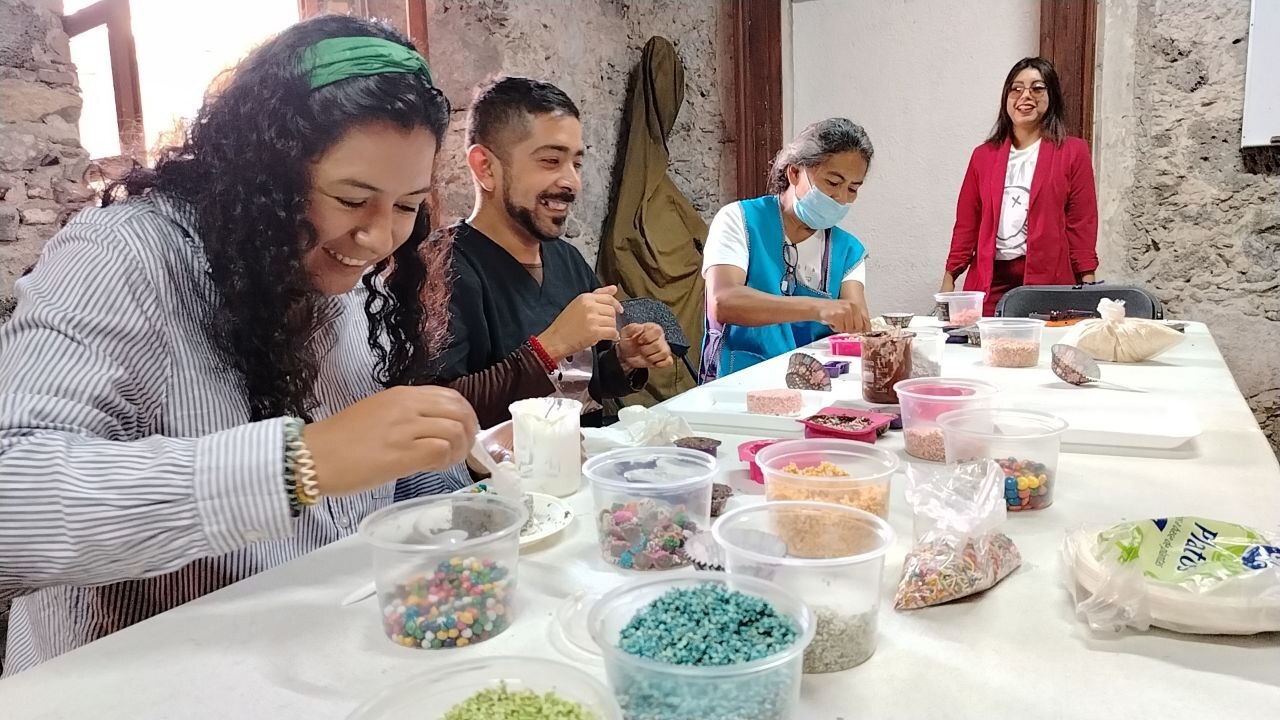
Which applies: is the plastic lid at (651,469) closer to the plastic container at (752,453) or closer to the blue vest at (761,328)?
the plastic container at (752,453)

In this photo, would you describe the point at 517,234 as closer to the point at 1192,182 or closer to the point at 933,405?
the point at 933,405

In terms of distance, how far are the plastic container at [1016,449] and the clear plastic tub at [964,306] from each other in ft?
5.92

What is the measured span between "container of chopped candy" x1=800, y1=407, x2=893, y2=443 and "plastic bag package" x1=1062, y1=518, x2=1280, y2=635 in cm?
61

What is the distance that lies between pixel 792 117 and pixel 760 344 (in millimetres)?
2830

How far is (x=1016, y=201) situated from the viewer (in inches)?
167

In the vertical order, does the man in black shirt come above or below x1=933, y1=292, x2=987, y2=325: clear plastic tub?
above

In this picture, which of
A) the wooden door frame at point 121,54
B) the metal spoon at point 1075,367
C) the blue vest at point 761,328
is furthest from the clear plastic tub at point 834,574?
the wooden door frame at point 121,54

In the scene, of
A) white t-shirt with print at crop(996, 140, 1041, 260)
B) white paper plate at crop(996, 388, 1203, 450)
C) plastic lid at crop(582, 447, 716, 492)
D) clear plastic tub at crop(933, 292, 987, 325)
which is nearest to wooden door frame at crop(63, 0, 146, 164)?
plastic lid at crop(582, 447, 716, 492)

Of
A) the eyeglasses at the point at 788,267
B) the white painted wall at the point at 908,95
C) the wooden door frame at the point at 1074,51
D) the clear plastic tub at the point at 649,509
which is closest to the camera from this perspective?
the clear plastic tub at the point at 649,509

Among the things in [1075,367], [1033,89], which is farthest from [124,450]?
[1033,89]

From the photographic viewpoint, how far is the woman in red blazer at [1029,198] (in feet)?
13.4

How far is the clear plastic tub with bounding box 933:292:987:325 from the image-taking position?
3102mm

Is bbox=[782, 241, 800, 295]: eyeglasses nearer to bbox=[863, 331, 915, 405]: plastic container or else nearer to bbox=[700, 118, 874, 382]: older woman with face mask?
bbox=[700, 118, 874, 382]: older woman with face mask

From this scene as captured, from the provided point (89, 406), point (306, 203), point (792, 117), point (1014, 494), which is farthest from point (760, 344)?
point (792, 117)
